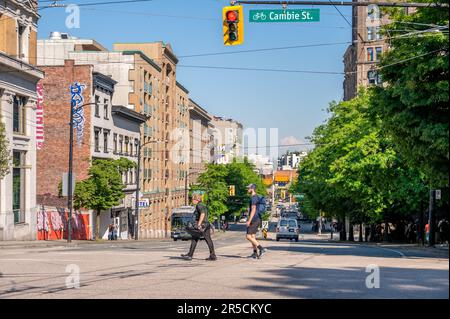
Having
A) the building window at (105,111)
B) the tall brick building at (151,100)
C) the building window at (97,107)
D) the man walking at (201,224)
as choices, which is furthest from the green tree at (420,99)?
the building window at (105,111)

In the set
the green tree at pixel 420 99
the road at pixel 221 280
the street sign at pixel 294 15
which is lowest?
the road at pixel 221 280

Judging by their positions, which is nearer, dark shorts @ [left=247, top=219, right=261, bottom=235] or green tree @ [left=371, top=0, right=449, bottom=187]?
dark shorts @ [left=247, top=219, right=261, bottom=235]

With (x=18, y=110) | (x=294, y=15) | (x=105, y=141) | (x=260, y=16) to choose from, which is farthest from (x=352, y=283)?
(x=105, y=141)

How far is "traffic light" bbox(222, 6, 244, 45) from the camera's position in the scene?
17328 mm

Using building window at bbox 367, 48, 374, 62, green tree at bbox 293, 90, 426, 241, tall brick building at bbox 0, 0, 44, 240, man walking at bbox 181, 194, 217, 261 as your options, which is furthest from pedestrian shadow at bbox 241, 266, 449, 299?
building window at bbox 367, 48, 374, 62

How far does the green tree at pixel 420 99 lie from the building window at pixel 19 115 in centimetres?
2409

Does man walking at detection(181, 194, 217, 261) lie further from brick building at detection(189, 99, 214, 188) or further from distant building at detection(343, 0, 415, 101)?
brick building at detection(189, 99, 214, 188)

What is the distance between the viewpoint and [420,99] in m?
21.2

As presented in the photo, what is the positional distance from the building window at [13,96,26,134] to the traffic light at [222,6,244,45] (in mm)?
25883

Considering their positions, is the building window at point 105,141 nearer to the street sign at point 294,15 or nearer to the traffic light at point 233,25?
the traffic light at point 233,25

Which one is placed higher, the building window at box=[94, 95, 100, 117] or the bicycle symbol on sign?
the building window at box=[94, 95, 100, 117]

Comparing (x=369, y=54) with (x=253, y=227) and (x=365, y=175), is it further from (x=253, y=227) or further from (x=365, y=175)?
(x=253, y=227)

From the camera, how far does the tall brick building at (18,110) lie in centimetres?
3812
